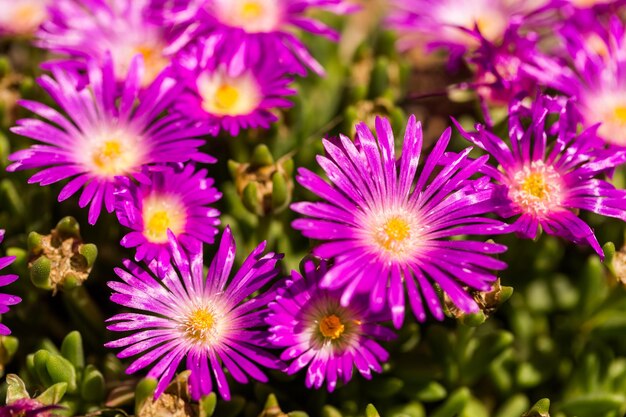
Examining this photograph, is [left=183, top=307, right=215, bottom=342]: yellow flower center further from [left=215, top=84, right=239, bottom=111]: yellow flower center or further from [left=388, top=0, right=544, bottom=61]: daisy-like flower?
[left=388, top=0, right=544, bottom=61]: daisy-like flower

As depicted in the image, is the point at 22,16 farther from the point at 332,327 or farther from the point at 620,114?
the point at 620,114

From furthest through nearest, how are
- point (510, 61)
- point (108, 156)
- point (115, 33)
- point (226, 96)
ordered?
point (115, 33) → point (226, 96) → point (510, 61) → point (108, 156)

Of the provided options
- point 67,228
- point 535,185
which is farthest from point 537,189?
point 67,228

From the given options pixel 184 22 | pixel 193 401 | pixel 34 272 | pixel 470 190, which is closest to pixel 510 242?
pixel 470 190

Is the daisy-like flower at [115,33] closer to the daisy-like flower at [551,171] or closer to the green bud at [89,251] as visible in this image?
the green bud at [89,251]

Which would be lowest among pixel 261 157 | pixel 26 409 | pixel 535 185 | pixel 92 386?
pixel 26 409
